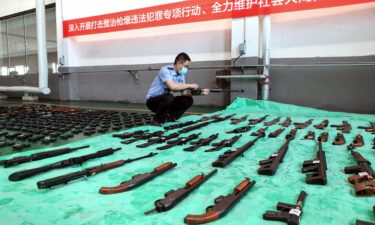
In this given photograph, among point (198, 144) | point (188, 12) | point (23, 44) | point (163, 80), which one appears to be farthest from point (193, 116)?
point (23, 44)

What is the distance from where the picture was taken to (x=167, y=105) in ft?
12.3

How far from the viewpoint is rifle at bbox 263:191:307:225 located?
117 cm

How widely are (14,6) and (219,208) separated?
11.1 m

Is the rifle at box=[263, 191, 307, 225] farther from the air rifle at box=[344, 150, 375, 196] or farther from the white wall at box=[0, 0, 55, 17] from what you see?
the white wall at box=[0, 0, 55, 17]

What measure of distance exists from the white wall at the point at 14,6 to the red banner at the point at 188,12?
2.54 meters

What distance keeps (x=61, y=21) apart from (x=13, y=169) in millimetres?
7158

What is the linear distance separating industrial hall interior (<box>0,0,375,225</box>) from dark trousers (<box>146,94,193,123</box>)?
0.9 inches

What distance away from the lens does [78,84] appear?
8.39m

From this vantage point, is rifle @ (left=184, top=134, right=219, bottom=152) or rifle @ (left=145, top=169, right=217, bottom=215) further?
rifle @ (left=184, top=134, right=219, bottom=152)

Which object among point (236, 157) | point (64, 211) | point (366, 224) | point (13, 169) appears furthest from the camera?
point (236, 157)

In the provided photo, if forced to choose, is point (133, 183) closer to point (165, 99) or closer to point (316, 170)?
point (316, 170)

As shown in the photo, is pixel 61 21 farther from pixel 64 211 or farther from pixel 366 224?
pixel 366 224

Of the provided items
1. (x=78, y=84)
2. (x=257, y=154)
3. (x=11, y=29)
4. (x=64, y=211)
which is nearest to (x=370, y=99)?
(x=257, y=154)

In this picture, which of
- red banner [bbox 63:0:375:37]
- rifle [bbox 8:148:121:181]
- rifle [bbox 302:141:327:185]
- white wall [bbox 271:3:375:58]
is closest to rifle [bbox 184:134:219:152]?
rifle [bbox 8:148:121:181]
